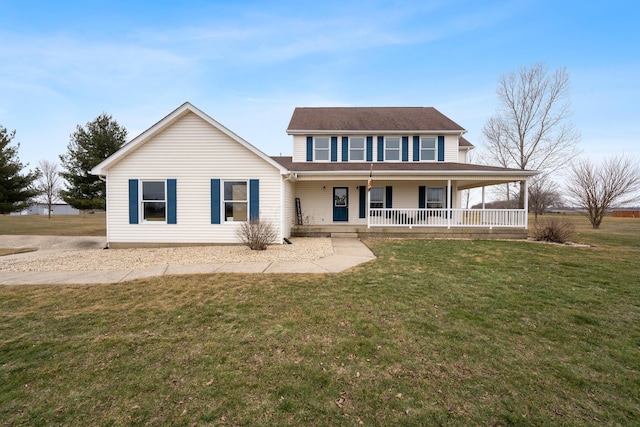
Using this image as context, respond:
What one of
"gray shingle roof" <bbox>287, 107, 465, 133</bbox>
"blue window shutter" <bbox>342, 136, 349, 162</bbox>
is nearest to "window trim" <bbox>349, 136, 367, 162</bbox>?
"blue window shutter" <bbox>342, 136, 349, 162</bbox>

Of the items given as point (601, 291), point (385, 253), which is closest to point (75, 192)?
point (385, 253)

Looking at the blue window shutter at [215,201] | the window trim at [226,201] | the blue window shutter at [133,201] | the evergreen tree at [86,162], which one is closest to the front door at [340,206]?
the window trim at [226,201]

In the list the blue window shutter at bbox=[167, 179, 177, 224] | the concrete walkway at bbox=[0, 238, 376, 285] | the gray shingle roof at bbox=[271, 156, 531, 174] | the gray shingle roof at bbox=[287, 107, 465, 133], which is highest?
the gray shingle roof at bbox=[287, 107, 465, 133]

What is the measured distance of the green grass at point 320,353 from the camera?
90.7 inches

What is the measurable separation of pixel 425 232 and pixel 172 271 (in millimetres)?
10641

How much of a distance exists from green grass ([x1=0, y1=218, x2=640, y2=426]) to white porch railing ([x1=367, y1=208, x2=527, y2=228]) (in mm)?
7311

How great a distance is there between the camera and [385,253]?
8.98 m

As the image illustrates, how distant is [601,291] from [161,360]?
7.94 meters

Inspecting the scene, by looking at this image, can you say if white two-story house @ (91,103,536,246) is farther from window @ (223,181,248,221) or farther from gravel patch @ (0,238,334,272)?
gravel patch @ (0,238,334,272)

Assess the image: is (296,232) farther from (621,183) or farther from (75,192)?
(621,183)

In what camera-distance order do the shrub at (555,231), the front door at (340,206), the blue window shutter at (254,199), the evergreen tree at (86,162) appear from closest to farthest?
1. the blue window shutter at (254,199)
2. the shrub at (555,231)
3. the front door at (340,206)
4. the evergreen tree at (86,162)

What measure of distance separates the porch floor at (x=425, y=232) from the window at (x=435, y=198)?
2663mm

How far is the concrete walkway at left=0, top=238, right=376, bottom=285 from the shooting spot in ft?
20.1

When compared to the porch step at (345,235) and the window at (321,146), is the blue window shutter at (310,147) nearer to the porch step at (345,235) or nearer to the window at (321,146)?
the window at (321,146)
